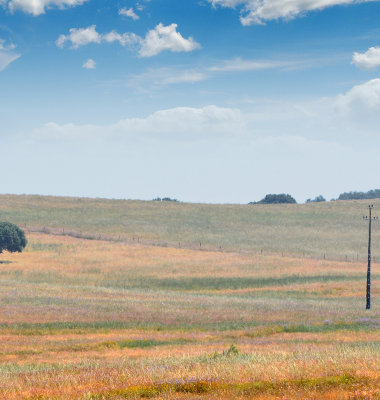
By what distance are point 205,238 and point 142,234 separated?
13.4 m

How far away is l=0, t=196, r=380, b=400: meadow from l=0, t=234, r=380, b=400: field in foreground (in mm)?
77

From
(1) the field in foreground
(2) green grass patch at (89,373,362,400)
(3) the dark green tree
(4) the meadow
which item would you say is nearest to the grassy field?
(4) the meadow

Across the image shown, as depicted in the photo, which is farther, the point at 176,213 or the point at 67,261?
the point at 176,213

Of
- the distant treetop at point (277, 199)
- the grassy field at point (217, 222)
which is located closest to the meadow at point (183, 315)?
the grassy field at point (217, 222)

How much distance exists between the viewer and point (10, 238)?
6744 centimetres

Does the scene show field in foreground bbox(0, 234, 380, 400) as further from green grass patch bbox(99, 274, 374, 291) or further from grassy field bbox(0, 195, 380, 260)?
grassy field bbox(0, 195, 380, 260)

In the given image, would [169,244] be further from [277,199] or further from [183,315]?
[277,199]

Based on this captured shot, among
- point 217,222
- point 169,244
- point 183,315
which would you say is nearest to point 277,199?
point 217,222

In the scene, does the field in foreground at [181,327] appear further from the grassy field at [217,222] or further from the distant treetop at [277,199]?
the distant treetop at [277,199]

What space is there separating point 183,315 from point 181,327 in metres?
3.56

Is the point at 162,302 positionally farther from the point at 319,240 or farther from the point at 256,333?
the point at 319,240

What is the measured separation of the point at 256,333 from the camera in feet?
91.6

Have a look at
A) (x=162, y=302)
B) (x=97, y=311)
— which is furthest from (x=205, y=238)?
(x=97, y=311)

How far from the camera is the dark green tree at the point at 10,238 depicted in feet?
221
